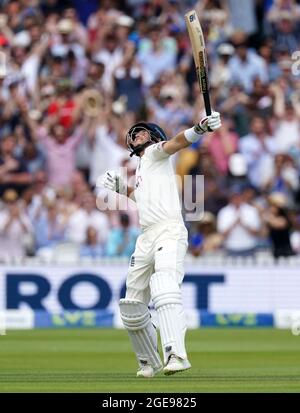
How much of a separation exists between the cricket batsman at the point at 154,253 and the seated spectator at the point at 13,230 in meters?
7.38

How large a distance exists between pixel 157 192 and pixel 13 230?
775 cm

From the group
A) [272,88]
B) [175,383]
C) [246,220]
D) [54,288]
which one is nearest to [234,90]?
[272,88]

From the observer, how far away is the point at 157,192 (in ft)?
32.3

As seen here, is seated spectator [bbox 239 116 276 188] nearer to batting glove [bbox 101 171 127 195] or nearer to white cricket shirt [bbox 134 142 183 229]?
batting glove [bbox 101 171 127 195]

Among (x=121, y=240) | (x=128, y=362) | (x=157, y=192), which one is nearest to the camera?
(x=157, y=192)

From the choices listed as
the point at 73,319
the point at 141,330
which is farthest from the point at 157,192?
the point at 73,319

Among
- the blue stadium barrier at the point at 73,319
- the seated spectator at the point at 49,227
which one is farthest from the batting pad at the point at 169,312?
the seated spectator at the point at 49,227

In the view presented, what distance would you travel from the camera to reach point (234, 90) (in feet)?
62.6

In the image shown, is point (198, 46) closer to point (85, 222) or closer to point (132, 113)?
point (85, 222)

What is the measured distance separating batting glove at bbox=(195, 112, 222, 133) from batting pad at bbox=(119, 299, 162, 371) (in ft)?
4.63

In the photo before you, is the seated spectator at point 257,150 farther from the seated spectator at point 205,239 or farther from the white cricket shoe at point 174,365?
the white cricket shoe at point 174,365

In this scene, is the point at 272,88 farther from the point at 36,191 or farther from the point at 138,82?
the point at 36,191

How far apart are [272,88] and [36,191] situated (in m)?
3.80

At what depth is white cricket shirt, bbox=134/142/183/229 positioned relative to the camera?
32.3 ft
